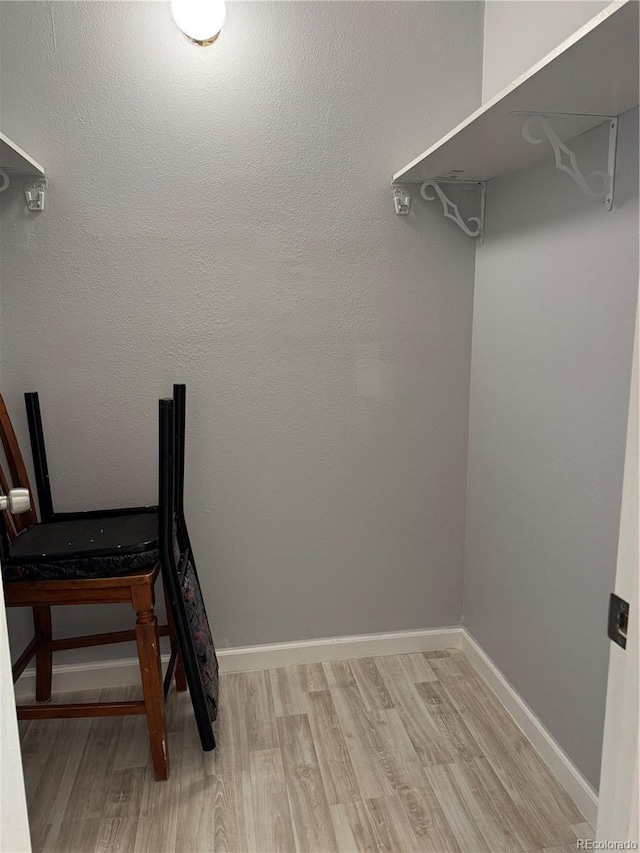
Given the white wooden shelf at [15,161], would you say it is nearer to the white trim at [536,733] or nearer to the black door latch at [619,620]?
the black door latch at [619,620]

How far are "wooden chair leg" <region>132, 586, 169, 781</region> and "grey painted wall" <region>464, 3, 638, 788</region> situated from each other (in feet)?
3.61

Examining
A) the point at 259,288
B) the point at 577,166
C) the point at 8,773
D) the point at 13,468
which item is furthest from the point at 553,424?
the point at 13,468

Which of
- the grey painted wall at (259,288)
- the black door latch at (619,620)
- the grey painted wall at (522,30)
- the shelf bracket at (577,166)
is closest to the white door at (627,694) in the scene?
→ the black door latch at (619,620)

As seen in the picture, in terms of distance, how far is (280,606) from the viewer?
7.35 ft

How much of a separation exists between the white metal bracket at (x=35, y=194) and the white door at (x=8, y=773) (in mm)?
1402

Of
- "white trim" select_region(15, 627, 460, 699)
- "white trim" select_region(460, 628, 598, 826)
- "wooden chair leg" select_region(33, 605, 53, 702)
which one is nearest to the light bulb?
"wooden chair leg" select_region(33, 605, 53, 702)

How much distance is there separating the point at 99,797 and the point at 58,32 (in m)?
2.18

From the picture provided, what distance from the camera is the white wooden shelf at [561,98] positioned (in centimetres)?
103

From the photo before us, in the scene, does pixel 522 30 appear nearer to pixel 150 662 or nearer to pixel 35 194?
pixel 35 194

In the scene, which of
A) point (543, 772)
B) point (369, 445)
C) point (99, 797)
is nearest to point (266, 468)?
point (369, 445)

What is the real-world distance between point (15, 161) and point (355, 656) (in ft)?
6.47

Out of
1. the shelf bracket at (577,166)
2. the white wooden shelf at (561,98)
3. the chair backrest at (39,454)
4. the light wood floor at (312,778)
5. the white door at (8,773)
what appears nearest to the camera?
the white door at (8,773)

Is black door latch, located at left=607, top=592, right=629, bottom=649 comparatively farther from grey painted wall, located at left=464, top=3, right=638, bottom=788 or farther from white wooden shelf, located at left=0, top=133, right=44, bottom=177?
white wooden shelf, located at left=0, top=133, right=44, bottom=177

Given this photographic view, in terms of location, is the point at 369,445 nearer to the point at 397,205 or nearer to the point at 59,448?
the point at 397,205
